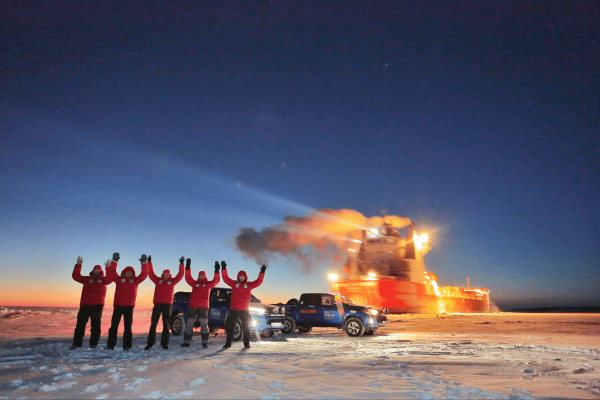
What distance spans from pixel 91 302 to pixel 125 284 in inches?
38.7

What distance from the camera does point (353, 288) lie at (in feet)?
139

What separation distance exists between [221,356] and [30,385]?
3.78 meters

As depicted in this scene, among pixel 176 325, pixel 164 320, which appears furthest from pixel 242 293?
pixel 176 325

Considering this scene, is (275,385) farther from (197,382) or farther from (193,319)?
(193,319)

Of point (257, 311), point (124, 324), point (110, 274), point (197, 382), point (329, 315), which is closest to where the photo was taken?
point (197, 382)

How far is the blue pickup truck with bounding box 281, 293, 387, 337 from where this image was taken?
15047 mm

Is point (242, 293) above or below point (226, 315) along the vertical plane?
above

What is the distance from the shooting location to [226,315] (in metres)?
12.9

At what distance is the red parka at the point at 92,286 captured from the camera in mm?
9188

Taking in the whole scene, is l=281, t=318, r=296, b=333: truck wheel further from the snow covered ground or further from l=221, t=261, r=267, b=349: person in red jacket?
the snow covered ground

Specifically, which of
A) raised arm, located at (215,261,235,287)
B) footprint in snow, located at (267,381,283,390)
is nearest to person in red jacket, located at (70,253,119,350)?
raised arm, located at (215,261,235,287)

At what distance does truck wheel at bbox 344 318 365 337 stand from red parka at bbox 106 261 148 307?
8.86 metres

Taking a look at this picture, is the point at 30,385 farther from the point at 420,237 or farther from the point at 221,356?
the point at 420,237

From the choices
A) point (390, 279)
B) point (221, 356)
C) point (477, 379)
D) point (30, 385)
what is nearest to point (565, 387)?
point (477, 379)
